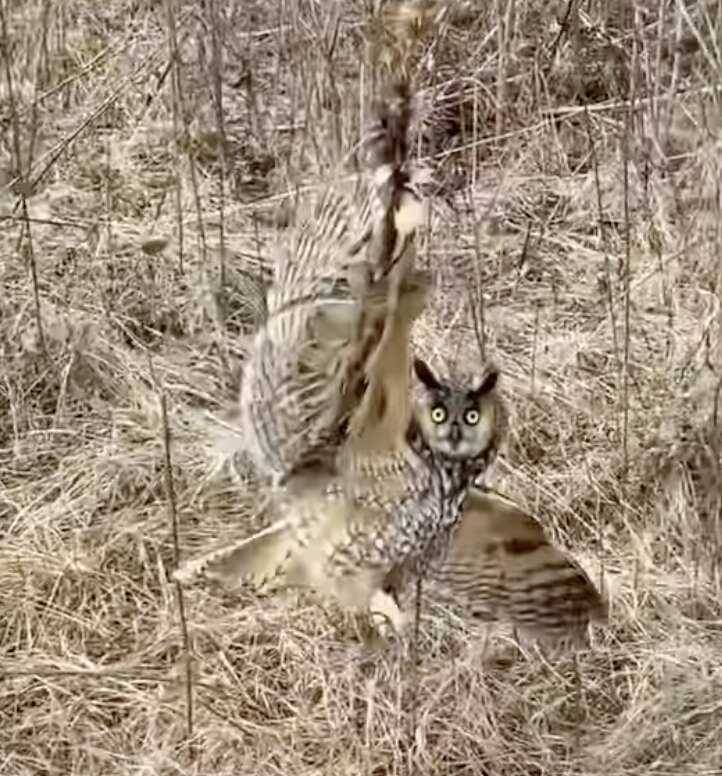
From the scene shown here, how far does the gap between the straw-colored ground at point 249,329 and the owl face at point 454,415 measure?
0.29 m

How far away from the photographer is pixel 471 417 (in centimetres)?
107

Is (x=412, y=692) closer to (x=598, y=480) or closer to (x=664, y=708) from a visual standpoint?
(x=664, y=708)

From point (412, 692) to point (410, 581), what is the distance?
0.59ft

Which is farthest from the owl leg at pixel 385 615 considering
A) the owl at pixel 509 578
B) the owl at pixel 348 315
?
the owl at pixel 348 315

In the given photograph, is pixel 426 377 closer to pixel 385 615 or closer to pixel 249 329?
pixel 385 615

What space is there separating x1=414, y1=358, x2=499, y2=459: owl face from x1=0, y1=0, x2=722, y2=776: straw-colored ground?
11.3 inches

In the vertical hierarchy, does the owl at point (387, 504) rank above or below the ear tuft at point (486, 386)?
below

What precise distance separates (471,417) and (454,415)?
0.01m

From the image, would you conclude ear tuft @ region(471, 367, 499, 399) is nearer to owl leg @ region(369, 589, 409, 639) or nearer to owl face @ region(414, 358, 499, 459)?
owl face @ region(414, 358, 499, 459)

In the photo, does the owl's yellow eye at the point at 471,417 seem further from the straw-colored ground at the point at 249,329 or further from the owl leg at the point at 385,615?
the straw-colored ground at the point at 249,329

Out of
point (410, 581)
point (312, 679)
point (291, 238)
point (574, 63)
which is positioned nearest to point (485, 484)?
point (410, 581)

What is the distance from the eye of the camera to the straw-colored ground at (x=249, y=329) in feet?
4.39

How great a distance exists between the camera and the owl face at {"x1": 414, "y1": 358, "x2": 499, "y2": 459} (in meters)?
1.06

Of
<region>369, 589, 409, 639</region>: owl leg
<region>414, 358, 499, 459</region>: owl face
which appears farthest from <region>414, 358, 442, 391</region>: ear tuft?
<region>369, 589, 409, 639</region>: owl leg
